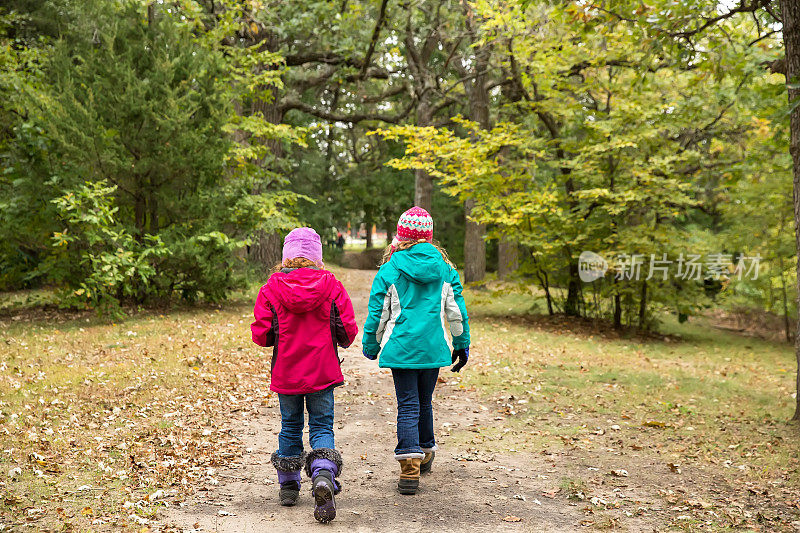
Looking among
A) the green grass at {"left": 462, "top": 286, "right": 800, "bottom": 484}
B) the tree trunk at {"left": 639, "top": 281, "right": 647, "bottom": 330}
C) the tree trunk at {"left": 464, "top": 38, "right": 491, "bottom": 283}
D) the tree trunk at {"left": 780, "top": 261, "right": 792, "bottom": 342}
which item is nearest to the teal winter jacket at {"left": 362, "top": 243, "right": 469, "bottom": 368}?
the green grass at {"left": 462, "top": 286, "right": 800, "bottom": 484}

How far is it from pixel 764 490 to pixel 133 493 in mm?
4855

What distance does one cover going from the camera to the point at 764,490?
18.2ft

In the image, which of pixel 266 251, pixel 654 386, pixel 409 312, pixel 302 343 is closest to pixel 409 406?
pixel 409 312

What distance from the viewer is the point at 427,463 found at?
18.1 ft

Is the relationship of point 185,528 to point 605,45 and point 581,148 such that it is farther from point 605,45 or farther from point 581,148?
point 605,45

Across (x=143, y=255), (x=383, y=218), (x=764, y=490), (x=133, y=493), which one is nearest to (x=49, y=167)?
(x=143, y=255)

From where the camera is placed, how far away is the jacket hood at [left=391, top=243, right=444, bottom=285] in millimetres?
4992

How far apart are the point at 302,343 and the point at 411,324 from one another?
0.82 metres

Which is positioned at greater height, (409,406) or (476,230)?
(476,230)

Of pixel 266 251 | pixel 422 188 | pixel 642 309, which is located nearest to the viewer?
pixel 642 309

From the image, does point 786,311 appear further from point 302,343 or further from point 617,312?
point 302,343

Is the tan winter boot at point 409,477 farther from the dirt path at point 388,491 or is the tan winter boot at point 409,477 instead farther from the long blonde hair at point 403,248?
the long blonde hair at point 403,248

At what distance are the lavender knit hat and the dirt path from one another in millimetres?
1722

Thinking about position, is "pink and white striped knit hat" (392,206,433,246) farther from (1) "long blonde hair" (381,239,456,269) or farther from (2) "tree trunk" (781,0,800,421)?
(2) "tree trunk" (781,0,800,421)
